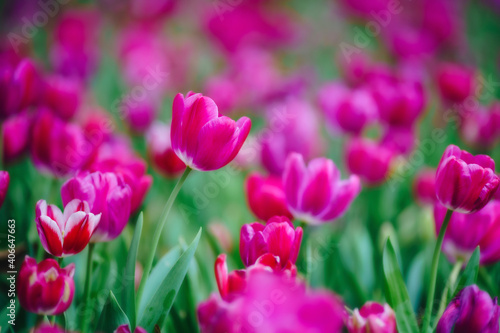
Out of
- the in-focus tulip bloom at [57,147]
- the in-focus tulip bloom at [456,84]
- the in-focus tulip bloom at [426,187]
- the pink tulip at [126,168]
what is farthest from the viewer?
the in-focus tulip bloom at [456,84]

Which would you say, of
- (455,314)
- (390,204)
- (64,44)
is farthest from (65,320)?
(64,44)

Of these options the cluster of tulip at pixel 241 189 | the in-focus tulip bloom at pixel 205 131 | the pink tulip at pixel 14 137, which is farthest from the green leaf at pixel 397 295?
the pink tulip at pixel 14 137

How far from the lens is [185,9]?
8.37 feet

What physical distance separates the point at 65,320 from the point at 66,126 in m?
0.34

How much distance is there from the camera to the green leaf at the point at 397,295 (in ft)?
1.83

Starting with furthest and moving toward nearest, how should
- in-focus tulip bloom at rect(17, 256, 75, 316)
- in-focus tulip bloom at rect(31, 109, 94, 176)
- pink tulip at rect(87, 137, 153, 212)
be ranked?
1. in-focus tulip bloom at rect(31, 109, 94, 176)
2. pink tulip at rect(87, 137, 153, 212)
3. in-focus tulip bloom at rect(17, 256, 75, 316)

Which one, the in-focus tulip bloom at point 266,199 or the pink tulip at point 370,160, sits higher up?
the in-focus tulip bloom at point 266,199

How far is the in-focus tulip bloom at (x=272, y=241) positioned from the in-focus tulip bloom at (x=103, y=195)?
0.52ft

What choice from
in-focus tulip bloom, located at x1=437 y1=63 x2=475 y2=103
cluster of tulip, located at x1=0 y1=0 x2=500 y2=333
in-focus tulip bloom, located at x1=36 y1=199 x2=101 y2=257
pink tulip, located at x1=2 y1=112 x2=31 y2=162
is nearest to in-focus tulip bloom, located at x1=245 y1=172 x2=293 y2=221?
cluster of tulip, located at x1=0 y1=0 x2=500 y2=333

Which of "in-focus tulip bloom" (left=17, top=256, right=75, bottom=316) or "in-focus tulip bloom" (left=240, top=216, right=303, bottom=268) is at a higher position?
"in-focus tulip bloom" (left=240, top=216, right=303, bottom=268)

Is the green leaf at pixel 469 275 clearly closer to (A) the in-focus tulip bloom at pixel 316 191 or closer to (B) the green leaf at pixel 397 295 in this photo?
(B) the green leaf at pixel 397 295

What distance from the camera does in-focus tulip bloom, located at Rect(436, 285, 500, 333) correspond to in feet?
1.68

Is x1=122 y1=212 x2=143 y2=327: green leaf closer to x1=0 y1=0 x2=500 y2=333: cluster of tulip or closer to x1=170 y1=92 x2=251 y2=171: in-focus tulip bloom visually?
x1=0 y1=0 x2=500 y2=333: cluster of tulip

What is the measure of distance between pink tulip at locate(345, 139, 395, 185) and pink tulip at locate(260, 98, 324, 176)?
0.13m
